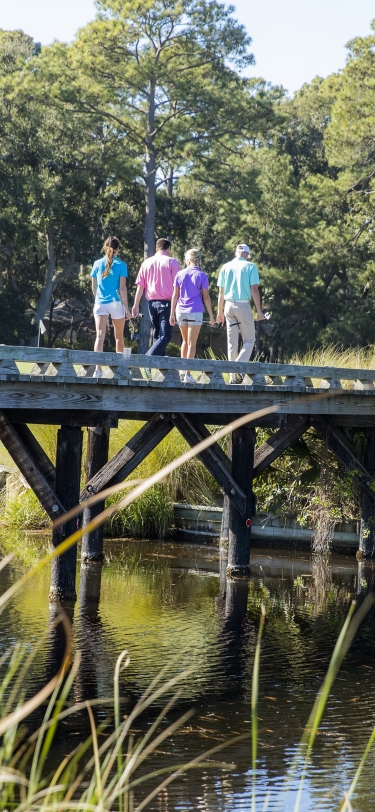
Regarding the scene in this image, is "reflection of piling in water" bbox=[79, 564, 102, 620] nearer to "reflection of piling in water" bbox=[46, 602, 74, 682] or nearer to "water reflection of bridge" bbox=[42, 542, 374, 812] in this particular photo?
"water reflection of bridge" bbox=[42, 542, 374, 812]

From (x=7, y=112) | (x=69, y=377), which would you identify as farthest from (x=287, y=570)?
(x=7, y=112)

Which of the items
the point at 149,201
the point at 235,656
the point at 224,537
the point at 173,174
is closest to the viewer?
the point at 235,656

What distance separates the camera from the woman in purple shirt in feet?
37.4

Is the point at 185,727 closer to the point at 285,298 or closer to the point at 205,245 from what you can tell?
the point at 285,298

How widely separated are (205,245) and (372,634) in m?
37.1

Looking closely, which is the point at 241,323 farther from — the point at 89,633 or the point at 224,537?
Answer: the point at 89,633

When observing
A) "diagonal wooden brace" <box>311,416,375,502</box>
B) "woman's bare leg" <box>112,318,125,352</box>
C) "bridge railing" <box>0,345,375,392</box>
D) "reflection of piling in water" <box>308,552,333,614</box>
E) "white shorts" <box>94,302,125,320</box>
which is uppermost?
"white shorts" <box>94,302,125,320</box>

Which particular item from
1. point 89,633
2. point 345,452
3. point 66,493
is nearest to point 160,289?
point 66,493

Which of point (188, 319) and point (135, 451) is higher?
Answer: point (188, 319)

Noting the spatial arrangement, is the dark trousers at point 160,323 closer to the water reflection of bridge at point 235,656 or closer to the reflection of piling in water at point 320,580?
the water reflection of bridge at point 235,656

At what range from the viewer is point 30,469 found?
10180 millimetres

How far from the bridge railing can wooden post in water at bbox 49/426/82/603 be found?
2.33 ft

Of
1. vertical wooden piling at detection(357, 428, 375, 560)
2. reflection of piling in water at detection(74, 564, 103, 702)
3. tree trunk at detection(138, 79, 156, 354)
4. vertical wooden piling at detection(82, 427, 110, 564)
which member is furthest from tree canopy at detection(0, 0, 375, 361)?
reflection of piling in water at detection(74, 564, 103, 702)

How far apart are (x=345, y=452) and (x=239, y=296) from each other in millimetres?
3176
